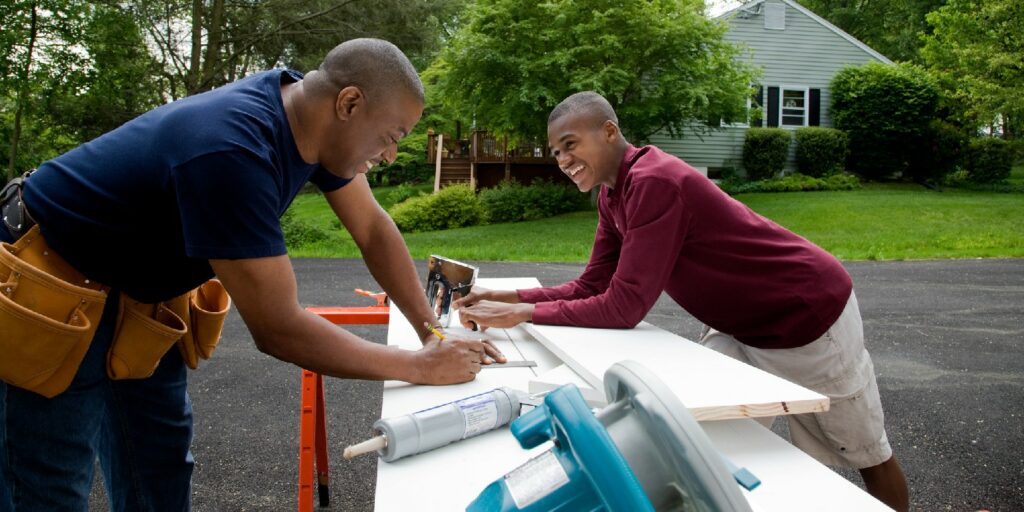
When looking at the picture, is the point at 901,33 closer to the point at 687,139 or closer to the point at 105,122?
the point at 687,139

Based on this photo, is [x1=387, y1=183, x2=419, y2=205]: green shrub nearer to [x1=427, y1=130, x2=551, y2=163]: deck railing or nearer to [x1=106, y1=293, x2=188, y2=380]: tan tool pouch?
[x1=427, y1=130, x2=551, y2=163]: deck railing

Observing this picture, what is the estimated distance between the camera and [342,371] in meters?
1.75

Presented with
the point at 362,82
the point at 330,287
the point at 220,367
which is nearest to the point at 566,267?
the point at 330,287

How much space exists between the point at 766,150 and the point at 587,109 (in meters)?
20.9

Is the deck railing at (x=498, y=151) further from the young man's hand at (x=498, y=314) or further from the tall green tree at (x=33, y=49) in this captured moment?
the young man's hand at (x=498, y=314)

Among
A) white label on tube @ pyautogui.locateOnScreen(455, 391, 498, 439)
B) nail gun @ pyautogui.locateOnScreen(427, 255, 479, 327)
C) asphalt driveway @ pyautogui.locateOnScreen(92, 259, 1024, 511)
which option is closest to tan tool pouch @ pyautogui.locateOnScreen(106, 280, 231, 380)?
white label on tube @ pyautogui.locateOnScreen(455, 391, 498, 439)

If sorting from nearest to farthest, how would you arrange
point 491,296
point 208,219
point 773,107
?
point 208,219 → point 491,296 → point 773,107

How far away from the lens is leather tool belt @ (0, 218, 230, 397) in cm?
167

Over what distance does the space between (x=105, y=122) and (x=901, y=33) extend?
34.5m

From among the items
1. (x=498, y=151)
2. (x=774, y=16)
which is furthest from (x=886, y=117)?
(x=498, y=151)

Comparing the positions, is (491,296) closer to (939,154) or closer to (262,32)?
(262,32)

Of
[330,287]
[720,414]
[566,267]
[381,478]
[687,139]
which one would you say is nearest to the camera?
[381,478]

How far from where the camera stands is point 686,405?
1.62 meters

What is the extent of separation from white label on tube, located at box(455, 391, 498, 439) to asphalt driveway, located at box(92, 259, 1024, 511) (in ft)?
7.00
